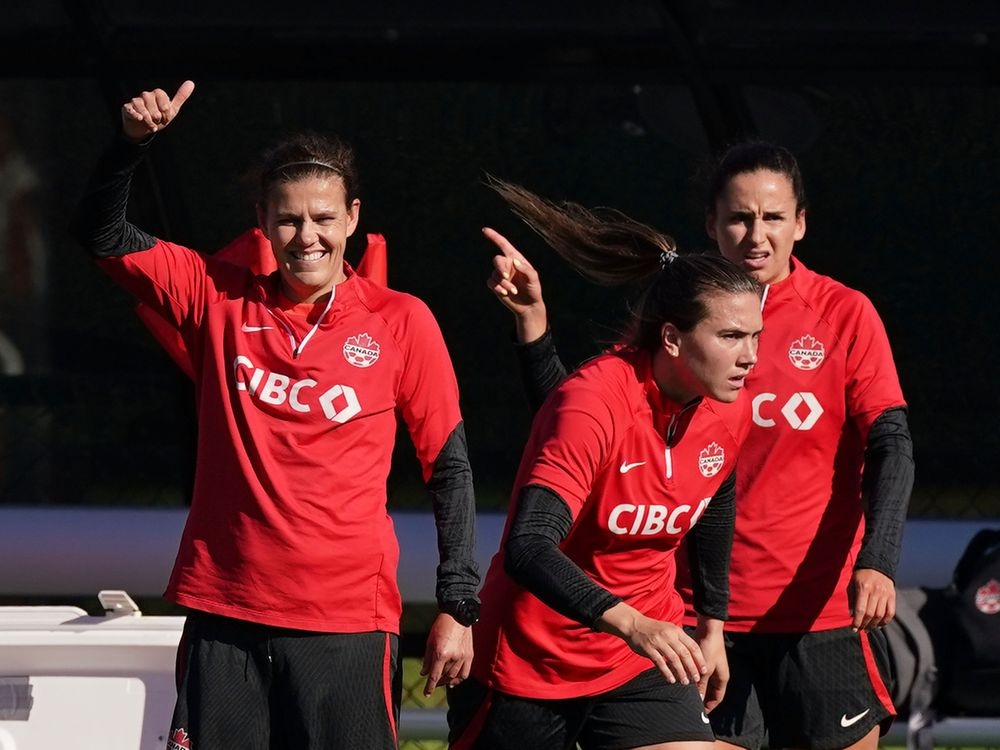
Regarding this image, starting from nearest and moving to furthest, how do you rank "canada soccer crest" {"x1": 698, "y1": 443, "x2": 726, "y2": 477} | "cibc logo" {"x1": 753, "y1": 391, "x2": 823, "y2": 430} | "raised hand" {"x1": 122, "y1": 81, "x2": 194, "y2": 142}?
"raised hand" {"x1": 122, "y1": 81, "x2": 194, "y2": 142} → "canada soccer crest" {"x1": 698, "y1": 443, "x2": 726, "y2": 477} → "cibc logo" {"x1": 753, "y1": 391, "x2": 823, "y2": 430}

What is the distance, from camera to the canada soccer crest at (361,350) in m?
3.61

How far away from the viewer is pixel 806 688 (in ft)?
13.1

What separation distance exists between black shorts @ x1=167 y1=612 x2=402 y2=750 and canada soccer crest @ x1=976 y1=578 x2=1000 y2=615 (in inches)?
76.3

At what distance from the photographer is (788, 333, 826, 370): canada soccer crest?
13.1 ft

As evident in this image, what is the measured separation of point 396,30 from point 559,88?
1.72 feet

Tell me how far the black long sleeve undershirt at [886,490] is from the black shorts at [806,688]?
24 centimetres

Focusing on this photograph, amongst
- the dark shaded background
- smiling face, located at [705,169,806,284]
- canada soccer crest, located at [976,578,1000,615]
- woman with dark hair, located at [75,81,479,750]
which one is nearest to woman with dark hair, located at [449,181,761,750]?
woman with dark hair, located at [75,81,479,750]

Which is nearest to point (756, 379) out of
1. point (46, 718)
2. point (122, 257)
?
point (122, 257)

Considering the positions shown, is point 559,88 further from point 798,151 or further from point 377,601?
point 377,601

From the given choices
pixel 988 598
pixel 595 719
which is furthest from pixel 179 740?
pixel 988 598

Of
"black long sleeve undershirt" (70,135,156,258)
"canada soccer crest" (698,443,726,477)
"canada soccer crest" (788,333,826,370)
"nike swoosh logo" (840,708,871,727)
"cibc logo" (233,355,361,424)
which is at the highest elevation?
"black long sleeve undershirt" (70,135,156,258)

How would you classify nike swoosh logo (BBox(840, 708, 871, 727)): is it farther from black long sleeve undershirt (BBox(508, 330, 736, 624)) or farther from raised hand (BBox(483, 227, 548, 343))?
raised hand (BBox(483, 227, 548, 343))

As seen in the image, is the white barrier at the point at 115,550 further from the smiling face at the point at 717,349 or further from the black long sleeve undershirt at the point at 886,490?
the smiling face at the point at 717,349

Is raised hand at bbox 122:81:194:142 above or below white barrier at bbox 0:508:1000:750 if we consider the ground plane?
above
